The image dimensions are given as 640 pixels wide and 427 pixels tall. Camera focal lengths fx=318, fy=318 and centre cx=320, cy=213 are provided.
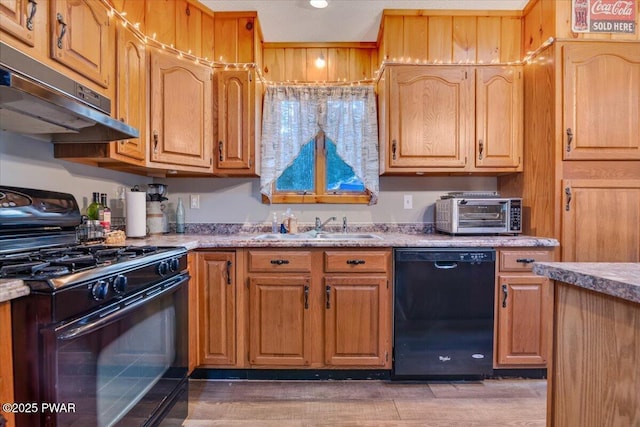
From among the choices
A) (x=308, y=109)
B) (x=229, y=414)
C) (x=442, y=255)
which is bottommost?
(x=229, y=414)

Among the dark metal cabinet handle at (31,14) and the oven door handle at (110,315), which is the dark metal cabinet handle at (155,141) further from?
the oven door handle at (110,315)

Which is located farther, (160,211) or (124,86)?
(160,211)

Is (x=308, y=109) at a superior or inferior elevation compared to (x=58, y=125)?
superior

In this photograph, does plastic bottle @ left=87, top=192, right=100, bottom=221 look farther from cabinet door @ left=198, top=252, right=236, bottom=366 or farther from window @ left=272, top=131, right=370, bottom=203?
window @ left=272, top=131, right=370, bottom=203

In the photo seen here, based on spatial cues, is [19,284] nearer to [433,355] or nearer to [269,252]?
[269,252]

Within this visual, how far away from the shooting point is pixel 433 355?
6.57 feet

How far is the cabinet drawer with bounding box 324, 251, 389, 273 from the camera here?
2.00 metres

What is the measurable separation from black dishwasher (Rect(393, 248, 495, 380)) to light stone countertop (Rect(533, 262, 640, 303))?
97 cm

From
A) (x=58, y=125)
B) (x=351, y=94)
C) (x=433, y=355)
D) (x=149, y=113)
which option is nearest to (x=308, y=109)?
Answer: (x=351, y=94)

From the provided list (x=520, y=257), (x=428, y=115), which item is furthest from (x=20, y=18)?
(x=520, y=257)

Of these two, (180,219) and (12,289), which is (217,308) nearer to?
(180,219)

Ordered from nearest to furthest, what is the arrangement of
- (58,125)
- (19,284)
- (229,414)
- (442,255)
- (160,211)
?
1. (19,284)
2. (58,125)
3. (229,414)
4. (442,255)
5. (160,211)

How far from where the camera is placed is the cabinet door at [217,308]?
6.64 feet

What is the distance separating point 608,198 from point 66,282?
9.14 feet
